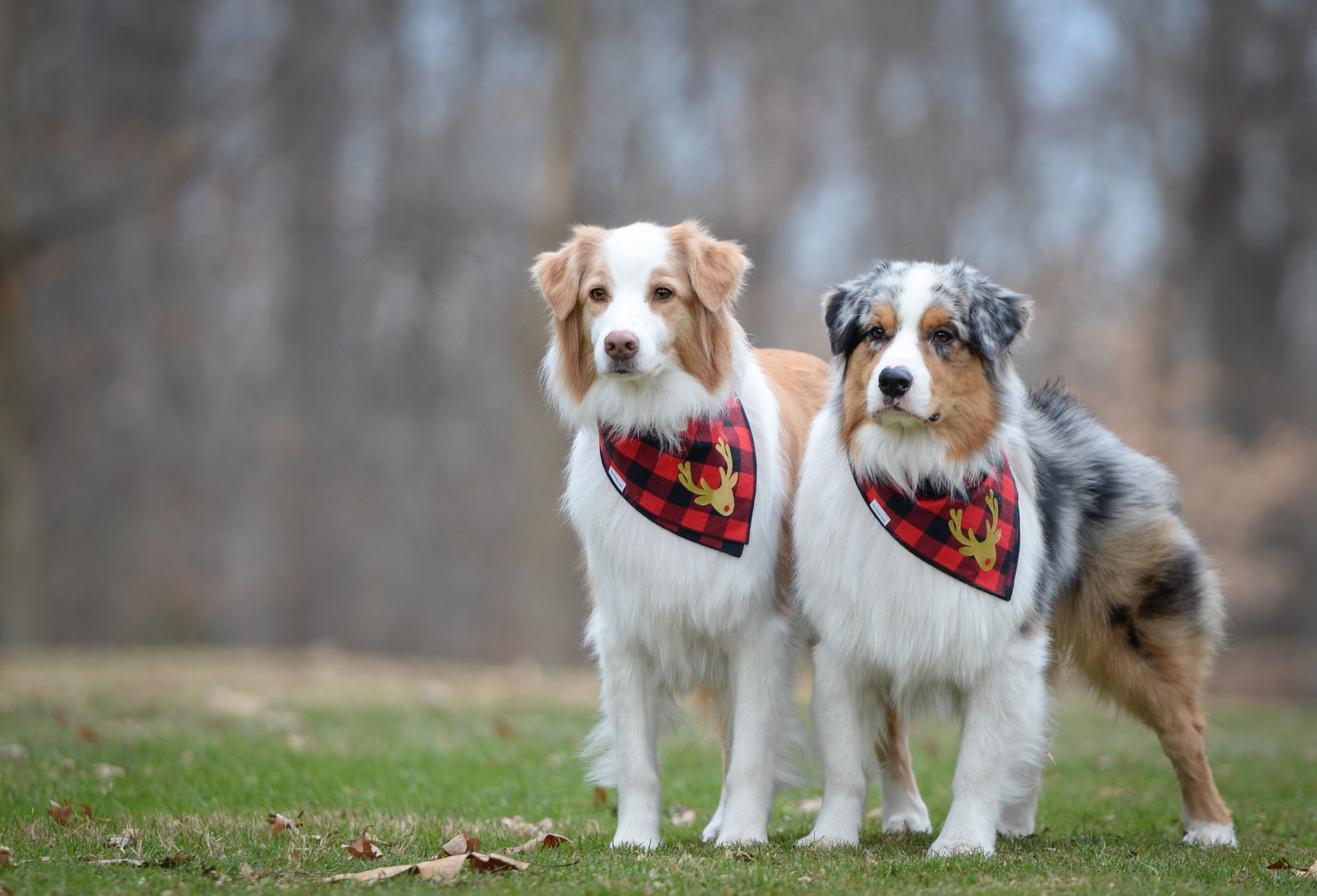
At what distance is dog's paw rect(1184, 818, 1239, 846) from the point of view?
5.09 meters

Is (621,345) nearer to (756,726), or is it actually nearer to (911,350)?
(911,350)

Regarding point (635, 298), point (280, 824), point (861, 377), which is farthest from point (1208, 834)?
point (280, 824)

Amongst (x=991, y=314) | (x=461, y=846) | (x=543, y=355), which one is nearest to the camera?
(x=461, y=846)

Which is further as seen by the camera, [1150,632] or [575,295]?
[1150,632]

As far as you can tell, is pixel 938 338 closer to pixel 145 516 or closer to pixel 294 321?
pixel 294 321

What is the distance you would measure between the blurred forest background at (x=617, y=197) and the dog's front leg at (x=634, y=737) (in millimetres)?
9046

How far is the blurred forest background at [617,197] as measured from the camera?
51.3 ft

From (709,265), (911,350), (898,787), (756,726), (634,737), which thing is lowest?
(898,787)

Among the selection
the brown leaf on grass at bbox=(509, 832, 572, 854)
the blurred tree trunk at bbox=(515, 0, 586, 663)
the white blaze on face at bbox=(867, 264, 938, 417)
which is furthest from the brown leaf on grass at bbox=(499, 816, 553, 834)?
the blurred tree trunk at bbox=(515, 0, 586, 663)

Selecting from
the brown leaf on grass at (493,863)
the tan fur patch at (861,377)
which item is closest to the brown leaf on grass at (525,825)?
the brown leaf on grass at (493,863)

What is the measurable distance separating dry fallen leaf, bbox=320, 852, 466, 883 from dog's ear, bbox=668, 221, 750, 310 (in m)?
2.37

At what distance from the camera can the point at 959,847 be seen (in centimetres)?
454

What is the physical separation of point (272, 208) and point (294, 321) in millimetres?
2210

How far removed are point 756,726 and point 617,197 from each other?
1202cm
